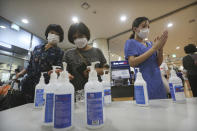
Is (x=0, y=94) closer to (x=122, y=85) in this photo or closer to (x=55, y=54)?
(x=55, y=54)

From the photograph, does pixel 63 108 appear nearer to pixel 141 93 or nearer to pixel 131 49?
pixel 141 93

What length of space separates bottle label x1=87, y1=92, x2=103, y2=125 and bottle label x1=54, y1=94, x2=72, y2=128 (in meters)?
0.06

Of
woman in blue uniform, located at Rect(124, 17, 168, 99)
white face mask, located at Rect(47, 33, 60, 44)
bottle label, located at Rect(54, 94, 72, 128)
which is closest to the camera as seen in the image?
bottle label, located at Rect(54, 94, 72, 128)

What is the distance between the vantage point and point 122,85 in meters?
1.83

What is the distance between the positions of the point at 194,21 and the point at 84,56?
4.33m

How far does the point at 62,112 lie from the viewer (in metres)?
0.31

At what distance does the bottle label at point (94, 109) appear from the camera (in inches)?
12.4

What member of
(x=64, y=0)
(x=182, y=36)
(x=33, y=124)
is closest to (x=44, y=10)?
(x=64, y=0)

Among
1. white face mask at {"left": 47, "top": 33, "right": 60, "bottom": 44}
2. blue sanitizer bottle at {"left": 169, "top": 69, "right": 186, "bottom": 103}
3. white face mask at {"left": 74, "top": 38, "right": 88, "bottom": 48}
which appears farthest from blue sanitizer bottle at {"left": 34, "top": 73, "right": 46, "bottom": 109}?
blue sanitizer bottle at {"left": 169, "top": 69, "right": 186, "bottom": 103}

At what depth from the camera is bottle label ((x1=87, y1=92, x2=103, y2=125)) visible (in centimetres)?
32

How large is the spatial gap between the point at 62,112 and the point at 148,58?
0.82m

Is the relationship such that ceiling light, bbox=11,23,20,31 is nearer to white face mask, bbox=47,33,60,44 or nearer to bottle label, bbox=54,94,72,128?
white face mask, bbox=47,33,60,44

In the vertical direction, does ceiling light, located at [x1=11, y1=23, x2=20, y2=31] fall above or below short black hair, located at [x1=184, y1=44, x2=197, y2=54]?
above

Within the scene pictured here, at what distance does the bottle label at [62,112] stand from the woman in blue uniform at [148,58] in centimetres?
68
